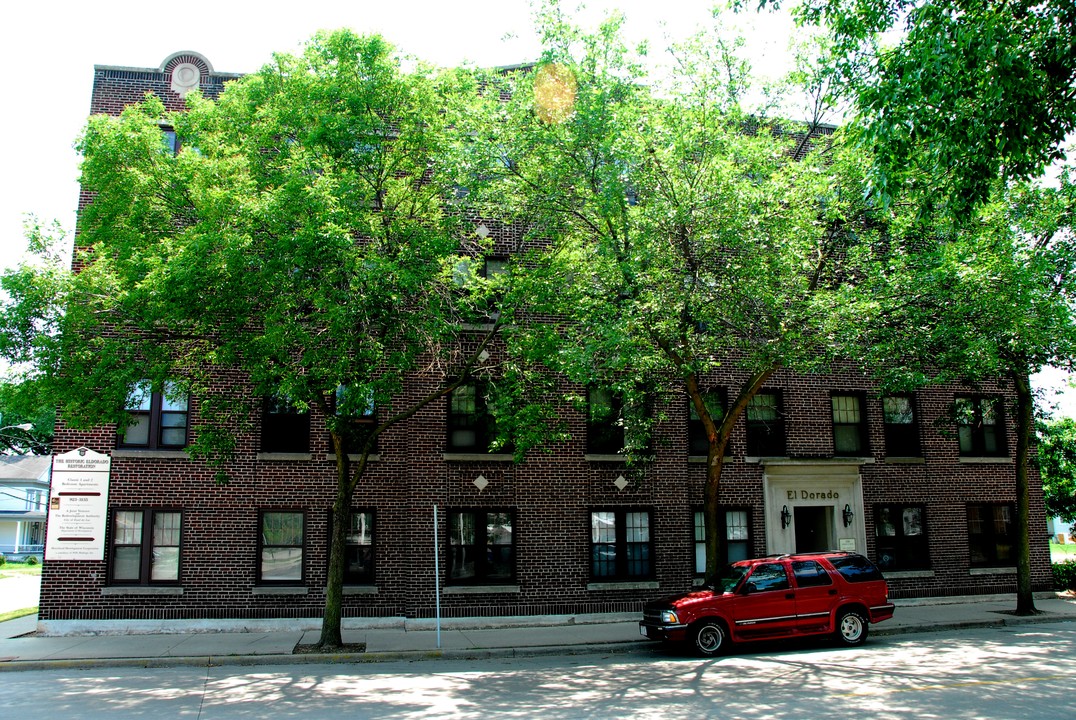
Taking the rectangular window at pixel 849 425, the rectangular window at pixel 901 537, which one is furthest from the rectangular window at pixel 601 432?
the rectangular window at pixel 901 537

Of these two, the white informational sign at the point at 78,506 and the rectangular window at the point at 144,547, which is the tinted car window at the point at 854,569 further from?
the white informational sign at the point at 78,506

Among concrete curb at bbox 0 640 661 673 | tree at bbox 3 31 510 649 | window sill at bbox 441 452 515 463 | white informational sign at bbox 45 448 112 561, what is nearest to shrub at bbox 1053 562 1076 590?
concrete curb at bbox 0 640 661 673

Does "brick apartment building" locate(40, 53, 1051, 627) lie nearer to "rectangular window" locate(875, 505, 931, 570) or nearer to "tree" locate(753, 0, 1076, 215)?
"rectangular window" locate(875, 505, 931, 570)

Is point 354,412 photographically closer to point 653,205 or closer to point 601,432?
point 653,205

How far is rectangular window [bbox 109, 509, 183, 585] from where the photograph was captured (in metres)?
17.8

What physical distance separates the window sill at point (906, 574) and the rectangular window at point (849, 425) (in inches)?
125

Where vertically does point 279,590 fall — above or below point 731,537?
below

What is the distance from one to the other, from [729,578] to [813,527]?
828 centimetres

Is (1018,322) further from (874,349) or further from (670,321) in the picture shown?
(670,321)

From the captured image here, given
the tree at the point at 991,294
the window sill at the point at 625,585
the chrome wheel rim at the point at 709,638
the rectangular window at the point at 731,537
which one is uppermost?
the tree at the point at 991,294

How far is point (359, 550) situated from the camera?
18.7m

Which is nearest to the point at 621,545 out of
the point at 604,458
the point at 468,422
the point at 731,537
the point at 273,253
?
the point at 604,458

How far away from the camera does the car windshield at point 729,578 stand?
1444 centimetres

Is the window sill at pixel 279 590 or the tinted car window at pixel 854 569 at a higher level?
the tinted car window at pixel 854 569
